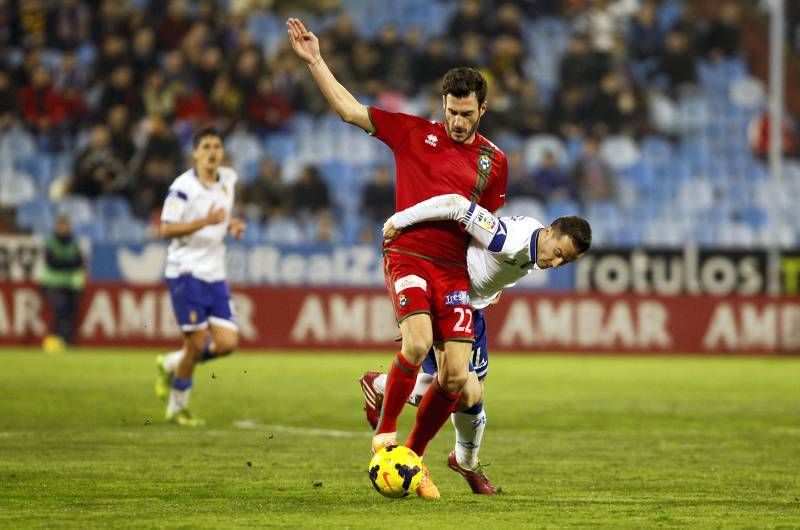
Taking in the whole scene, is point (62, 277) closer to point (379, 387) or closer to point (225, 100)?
point (225, 100)

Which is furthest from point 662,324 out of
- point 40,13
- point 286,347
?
point 40,13

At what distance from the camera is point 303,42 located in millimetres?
8117

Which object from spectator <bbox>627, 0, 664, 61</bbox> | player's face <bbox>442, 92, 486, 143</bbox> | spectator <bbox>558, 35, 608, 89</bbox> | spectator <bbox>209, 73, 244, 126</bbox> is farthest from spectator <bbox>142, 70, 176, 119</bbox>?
player's face <bbox>442, 92, 486, 143</bbox>

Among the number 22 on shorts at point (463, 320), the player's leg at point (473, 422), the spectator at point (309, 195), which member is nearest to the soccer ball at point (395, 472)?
the player's leg at point (473, 422)

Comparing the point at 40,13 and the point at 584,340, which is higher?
the point at 40,13

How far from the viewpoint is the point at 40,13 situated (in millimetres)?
25172

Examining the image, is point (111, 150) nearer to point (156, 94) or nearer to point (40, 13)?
point (156, 94)

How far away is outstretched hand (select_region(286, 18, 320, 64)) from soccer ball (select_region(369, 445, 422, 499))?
2.23m

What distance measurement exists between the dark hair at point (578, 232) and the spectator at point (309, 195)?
1592cm

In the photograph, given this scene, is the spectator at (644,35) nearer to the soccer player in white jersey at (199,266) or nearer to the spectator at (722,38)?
the spectator at (722,38)

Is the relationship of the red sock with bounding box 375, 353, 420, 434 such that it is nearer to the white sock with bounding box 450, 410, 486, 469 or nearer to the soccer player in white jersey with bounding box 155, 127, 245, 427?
the white sock with bounding box 450, 410, 486, 469

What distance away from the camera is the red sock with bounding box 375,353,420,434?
7.73 m

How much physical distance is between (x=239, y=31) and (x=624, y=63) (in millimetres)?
6905

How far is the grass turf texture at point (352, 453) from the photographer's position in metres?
Answer: 6.96
